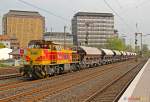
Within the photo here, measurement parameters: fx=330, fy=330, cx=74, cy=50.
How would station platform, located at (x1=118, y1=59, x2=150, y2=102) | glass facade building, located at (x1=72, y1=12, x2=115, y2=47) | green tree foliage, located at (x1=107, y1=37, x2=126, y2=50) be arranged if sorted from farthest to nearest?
glass facade building, located at (x1=72, y1=12, x2=115, y2=47)
green tree foliage, located at (x1=107, y1=37, x2=126, y2=50)
station platform, located at (x1=118, y1=59, x2=150, y2=102)

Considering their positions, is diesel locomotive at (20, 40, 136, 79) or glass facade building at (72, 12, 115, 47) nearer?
diesel locomotive at (20, 40, 136, 79)

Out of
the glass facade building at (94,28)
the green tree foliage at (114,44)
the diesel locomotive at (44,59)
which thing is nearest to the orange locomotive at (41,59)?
the diesel locomotive at (44,59)

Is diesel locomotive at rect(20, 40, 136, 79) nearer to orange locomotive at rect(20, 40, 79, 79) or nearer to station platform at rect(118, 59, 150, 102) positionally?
orange locomotive at rect(20, 40, 79, 79)

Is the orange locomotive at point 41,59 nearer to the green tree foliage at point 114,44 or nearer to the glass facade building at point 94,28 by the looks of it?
the glass facade building at point 94,28

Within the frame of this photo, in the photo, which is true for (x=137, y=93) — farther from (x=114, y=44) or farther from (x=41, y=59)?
Answer: (x=114, y=44)

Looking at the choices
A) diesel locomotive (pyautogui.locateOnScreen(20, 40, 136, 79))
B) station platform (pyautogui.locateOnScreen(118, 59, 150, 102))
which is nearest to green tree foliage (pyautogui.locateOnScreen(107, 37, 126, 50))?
diesel locomotive (pyautogui.locateOnScreen(20, 40, 136, 79))

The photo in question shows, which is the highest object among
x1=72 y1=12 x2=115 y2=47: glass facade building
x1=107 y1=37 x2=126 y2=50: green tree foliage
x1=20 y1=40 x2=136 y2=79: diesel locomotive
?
x1=72 y1=12 x2=115 y2=47: glass facade building

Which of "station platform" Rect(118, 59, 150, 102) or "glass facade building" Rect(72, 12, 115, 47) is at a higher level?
"glass facade building" Rect(72, 12, 115, 47)

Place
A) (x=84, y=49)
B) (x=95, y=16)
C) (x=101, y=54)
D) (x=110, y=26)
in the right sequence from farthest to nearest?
(x=95, y=16) < (x=110, y=26) < (x=101, y=54) < (x=84, y=49)

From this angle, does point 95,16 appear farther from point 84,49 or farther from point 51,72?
point 51,72

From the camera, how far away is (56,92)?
18312 millimetres

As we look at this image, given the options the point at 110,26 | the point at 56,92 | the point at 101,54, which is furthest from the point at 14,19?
the point at 56,92


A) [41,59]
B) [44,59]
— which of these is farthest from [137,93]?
[44,59]

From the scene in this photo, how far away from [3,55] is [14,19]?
10109 centimetres
